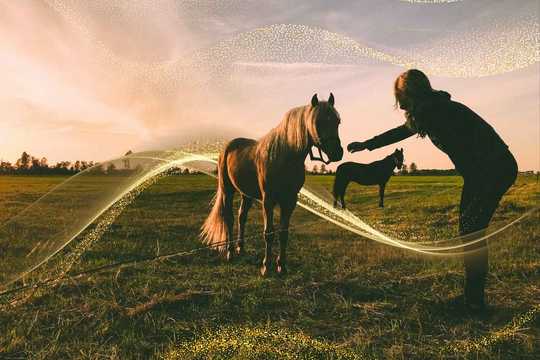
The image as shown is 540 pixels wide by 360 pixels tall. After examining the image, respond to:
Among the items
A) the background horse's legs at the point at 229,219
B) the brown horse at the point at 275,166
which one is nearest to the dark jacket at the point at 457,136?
the brown horse at the point at 275,166

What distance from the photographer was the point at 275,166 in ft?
12.4

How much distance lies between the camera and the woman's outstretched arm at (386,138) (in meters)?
2.88

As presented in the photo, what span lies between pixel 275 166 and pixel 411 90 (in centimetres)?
160

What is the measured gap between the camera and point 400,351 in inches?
118

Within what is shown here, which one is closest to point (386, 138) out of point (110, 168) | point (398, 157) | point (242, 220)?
point (398, 157)

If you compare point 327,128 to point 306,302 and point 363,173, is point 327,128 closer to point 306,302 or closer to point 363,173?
point 363,173

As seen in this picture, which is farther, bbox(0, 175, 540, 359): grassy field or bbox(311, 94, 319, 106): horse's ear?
bbox(0, 175, 540, 359): grassy field

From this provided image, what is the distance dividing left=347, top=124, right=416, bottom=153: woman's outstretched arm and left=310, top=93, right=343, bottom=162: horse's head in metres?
0.23

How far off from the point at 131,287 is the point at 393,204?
11.0 ft

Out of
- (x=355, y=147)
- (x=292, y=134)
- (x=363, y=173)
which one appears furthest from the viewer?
(x=363, y=173)


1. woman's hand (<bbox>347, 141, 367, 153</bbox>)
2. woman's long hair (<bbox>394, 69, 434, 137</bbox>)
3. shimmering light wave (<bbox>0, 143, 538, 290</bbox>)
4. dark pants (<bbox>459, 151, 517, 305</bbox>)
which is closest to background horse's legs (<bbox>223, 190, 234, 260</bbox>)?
shimmering light wave (<bbox>0, 143, 538, 290</bbox>)

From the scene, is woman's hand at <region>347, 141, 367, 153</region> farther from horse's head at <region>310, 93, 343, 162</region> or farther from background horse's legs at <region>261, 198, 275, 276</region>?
background horse's legs at <region>261, 198, 275, 276</region>

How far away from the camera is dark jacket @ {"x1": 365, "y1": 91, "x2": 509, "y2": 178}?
9.23 ft

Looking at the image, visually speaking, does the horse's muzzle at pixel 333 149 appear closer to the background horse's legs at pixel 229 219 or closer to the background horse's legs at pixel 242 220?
the background horse's legs at pixel 229 219
